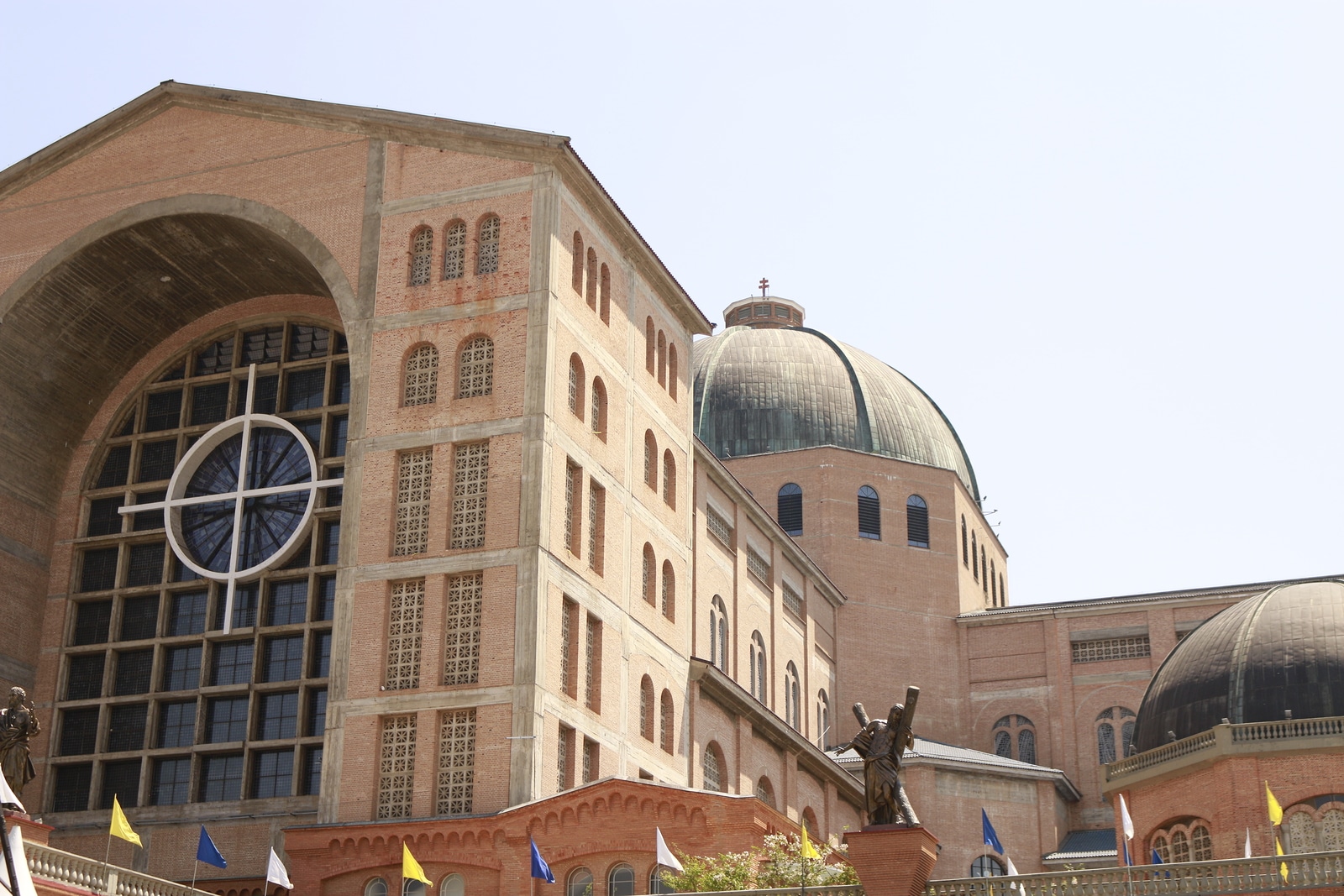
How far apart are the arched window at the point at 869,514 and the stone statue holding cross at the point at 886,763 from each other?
125 ft

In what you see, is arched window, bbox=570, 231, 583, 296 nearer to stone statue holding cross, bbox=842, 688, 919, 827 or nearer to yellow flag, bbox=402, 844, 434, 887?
yellow flag, bbox=402, 844, 434, 887

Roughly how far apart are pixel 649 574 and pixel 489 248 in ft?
30.4

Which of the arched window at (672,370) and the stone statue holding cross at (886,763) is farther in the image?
the arched window at (672,370)

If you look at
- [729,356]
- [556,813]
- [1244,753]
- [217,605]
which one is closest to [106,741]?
[217,605]

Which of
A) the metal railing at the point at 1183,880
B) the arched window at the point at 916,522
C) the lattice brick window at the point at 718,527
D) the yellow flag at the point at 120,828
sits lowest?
the metal railing at the point at 1183,880

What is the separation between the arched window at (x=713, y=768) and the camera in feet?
160

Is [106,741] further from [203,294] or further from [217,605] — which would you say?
[203,294]

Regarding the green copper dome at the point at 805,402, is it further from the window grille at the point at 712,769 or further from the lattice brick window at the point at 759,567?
the window grille at the point at 712,769

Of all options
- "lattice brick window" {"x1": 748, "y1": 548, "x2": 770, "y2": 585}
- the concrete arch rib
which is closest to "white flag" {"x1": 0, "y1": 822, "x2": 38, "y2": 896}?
the concrete arch rib

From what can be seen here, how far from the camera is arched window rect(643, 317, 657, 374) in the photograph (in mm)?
47719

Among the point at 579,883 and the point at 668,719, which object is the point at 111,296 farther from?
the point at 579,883

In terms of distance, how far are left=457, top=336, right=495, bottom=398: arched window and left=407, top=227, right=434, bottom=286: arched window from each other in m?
2.16

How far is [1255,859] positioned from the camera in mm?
29203

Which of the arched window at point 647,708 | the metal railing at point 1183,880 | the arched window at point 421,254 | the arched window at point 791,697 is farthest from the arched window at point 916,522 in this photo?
the metal railing at point 1183,880
